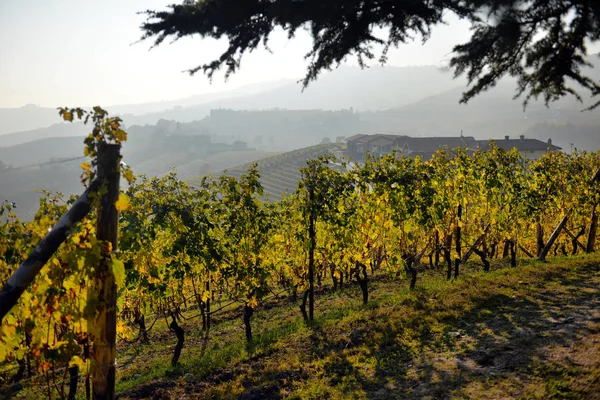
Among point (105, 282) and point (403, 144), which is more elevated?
point (403, 144)

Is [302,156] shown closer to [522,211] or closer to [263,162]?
[263,162]

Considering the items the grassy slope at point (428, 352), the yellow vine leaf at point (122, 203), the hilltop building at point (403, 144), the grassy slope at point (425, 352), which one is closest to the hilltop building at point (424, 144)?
the hilltop building at point (403, 144)

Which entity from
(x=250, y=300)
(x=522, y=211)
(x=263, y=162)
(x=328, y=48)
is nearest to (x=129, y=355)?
(x=250, y=300)

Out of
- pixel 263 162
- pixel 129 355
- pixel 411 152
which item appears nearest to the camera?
pixel 129 355

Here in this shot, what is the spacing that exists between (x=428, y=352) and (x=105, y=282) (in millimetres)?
6475

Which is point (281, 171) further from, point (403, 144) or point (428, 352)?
point (428, 352)

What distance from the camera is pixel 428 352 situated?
8.18 meters

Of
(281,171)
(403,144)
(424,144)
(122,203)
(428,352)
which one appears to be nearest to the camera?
(122,203)

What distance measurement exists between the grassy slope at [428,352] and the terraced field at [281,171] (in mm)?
86419

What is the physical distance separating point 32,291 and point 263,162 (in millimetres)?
123818

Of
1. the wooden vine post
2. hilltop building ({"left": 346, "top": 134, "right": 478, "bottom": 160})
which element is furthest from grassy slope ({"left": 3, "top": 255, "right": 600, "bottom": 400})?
hilltop building ({"left": 346, "top": 134, "right": 478, "bottom": 160})

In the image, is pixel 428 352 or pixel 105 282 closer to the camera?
pixel 105 282

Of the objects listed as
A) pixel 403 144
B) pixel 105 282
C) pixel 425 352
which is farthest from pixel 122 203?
pixel 403 144

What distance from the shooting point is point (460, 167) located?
48.4 feet
